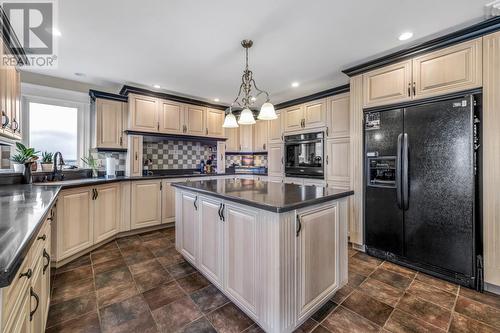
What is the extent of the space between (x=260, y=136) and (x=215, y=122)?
1007mm

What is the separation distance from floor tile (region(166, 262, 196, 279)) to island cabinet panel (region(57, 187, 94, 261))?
3.73 ft

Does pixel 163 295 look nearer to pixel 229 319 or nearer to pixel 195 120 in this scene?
pixel 229 319

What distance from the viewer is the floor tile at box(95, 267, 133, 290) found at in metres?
2.03

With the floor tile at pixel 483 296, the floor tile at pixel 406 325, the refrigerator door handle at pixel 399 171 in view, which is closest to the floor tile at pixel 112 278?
the floor tile at pixel 406 325

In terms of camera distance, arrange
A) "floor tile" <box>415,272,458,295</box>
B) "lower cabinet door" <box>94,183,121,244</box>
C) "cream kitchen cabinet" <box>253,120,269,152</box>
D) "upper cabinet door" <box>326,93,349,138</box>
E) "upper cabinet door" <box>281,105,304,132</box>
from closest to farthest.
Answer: "floor tile" <box>415,272,458,295</box> → "lower cabinet door" <box>94,183,121,244</box> → "upper cabinet door" <box>326,93,349,138</box> → "upper cabinet door" <box>281,105,304,132</box> → "cream kitchen cabinet" <box>253,120,269,152</box>

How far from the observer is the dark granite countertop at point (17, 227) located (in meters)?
0.62

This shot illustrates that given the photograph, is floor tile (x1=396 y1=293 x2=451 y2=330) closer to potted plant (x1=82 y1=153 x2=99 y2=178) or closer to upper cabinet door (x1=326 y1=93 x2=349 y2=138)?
upper cabinet door (x1=326 y1=93 x2=349 y2=138)

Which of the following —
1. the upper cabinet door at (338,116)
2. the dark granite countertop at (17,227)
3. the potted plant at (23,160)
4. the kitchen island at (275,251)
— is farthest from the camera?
the upper cabinet door at (338,116)

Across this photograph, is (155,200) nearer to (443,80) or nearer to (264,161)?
(264,161)

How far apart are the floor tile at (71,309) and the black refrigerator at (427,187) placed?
2870 millimetres

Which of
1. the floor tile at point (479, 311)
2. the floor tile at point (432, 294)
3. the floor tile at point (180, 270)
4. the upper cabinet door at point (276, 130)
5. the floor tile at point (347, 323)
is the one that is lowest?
the floor tile at point (347, 323)

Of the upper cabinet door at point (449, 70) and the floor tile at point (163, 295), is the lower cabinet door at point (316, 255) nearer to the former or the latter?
the floor tile at point (163, 295)

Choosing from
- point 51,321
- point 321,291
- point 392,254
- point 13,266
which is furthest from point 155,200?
point 392,254

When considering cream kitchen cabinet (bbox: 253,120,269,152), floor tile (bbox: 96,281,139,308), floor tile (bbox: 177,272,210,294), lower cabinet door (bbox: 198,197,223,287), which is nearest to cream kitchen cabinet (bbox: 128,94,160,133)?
cream kitchen cabinet (bbox: 253,120,269,152)
